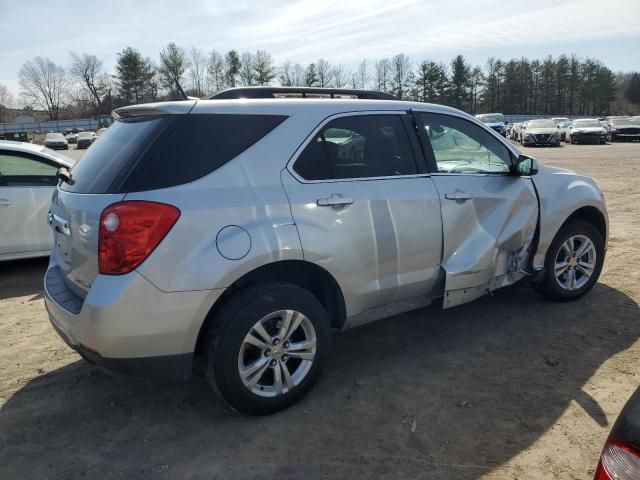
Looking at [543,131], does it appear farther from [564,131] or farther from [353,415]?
[353,415]

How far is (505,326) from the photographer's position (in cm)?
429

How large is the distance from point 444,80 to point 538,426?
8463 centimetres

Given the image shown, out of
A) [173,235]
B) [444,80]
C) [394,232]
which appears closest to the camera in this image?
[173,235]

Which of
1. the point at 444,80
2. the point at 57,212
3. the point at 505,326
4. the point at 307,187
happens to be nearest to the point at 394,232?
the point at 307,187

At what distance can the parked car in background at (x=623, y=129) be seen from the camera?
32.7m

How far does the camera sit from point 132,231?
8.36 ft

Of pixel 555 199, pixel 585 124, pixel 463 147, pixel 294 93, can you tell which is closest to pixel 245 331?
pixel 294 93

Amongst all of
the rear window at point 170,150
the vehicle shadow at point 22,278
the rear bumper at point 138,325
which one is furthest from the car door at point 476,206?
the vehicle shadow at point 22,278

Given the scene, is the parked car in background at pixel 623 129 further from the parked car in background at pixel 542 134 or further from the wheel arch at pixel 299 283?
the wheel arch at pixel 299 283

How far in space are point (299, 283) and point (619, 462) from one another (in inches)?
79.6

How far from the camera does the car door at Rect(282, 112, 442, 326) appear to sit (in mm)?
3014

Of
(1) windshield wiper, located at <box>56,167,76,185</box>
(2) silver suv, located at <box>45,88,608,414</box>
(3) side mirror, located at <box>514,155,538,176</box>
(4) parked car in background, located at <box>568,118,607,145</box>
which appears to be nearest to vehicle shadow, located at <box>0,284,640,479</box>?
(2) silver suv, located at <box>45,88,608,414</box>

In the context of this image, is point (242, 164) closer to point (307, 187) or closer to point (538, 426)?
point (307, 187)

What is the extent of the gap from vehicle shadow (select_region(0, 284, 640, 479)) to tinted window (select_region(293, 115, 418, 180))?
1412 millimetres
